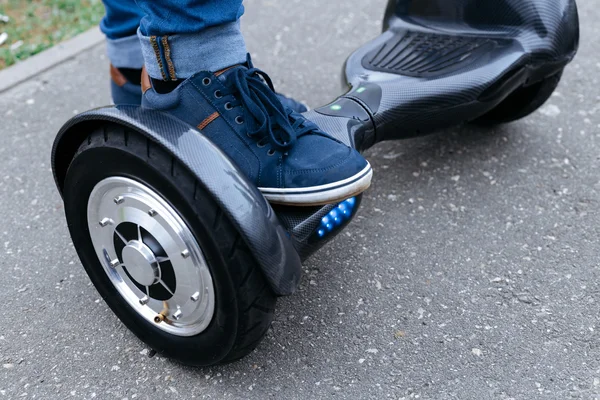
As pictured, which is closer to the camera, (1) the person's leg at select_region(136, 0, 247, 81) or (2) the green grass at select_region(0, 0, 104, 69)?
(1) the person's leg at select_region(136, 0, 247, 81)

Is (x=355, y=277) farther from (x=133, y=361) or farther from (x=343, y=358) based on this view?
(x=133, y=361)

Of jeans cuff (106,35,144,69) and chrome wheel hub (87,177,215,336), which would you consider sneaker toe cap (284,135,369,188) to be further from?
jeans cuff (106,35,144,69)

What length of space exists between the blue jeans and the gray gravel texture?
509 mm

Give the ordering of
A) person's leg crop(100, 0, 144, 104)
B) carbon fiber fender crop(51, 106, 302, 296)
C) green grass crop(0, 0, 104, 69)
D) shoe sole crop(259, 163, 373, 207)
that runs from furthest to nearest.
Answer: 1. green grass crop(0, 0, 104, 69)
2. person's leg crop(100, 0, 144, 104)
3. shoe sole crop(259, 163, 373, 207)
4. carbon fiber fender crop(51, 106, 302, 296)

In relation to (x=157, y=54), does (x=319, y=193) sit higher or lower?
lower

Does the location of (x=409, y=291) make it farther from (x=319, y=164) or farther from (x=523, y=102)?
(x=523, y=102)

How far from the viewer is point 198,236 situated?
39.6 inches

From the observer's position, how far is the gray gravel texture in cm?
117

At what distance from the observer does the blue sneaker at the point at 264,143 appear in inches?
43.5

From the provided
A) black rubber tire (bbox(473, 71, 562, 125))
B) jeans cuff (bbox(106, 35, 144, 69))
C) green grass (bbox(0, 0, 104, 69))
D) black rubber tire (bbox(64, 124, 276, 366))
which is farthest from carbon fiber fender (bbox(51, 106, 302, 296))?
green grass (bbox(0, 0, 104, 69))

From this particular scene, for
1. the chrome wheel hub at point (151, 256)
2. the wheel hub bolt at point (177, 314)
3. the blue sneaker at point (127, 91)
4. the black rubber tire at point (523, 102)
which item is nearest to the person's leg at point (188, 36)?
the chrome wheel hub at point (151, 256)

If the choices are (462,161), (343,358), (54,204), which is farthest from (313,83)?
(343,358)

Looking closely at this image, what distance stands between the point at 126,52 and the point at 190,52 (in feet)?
2.00

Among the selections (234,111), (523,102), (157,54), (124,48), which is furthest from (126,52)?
(523,102)
